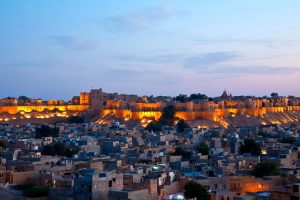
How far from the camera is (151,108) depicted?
8188 centimetres

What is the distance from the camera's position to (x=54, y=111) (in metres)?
91.5

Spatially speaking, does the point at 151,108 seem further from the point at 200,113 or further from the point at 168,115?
the point at 168,115

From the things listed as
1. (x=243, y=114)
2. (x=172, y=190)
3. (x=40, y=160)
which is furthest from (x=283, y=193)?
(x=243, y=114)

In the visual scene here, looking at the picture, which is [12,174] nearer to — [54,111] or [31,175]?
[31,175]

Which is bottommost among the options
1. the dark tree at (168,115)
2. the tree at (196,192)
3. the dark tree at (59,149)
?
the tree at (196,192)

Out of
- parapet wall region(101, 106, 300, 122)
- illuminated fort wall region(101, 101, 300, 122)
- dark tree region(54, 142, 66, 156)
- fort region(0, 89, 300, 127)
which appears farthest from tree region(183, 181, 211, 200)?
illuminated fort wall region(101, 101, 300, 122)

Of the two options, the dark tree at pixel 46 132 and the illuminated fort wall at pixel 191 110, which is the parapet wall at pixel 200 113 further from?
the dark tree at pixel 46 132

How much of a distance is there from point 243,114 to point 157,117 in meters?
13.6

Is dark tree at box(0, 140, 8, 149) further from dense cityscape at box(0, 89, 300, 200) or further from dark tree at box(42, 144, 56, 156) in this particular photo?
dark tree at box(42, 144, 56, 156)

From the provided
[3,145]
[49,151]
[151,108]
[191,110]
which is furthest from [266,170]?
[151,108]

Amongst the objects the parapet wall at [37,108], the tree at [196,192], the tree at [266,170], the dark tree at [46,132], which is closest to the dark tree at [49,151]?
the tree at [266,170]

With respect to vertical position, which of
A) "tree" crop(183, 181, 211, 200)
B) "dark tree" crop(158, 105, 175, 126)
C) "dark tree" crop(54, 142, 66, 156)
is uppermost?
"dark tree" crop(158, 105, 175, 126)

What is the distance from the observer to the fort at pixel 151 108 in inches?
3118

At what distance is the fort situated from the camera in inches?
3118
